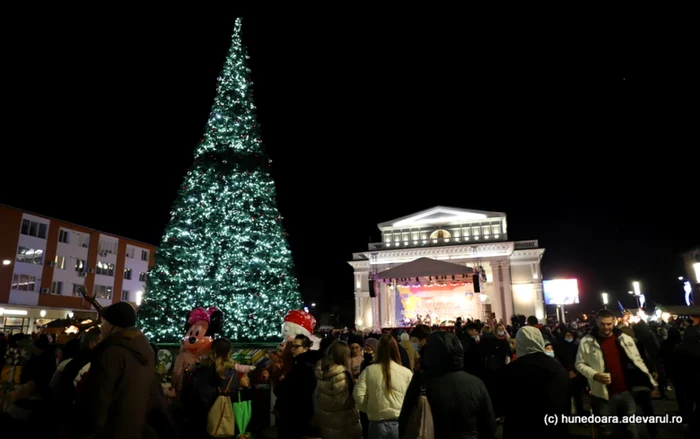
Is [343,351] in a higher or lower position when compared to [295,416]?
higher

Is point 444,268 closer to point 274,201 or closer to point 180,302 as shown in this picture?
point 274,201

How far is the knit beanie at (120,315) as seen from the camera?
328cm

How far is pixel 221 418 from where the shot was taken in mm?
5074

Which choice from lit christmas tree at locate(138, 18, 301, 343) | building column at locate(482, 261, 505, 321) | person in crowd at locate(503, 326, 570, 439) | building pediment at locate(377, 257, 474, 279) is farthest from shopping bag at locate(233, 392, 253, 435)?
building column at locate(482, 261, 505, 321)

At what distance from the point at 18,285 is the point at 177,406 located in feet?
120

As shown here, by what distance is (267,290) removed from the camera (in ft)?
45.9

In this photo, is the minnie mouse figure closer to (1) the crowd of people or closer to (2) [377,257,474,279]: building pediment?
(1) the crowd of people

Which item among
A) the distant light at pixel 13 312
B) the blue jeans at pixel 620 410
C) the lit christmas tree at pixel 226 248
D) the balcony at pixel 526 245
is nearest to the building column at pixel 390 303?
the balcony at pixel 526 245

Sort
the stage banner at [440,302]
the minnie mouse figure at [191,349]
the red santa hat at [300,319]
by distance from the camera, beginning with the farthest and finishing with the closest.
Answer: the stage banner at [440,302] → the red santa hat at [300,319] → the minnie mouse figure at [191,349]

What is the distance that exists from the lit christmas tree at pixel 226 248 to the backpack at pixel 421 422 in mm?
10592

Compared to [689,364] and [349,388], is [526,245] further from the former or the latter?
[349,388]

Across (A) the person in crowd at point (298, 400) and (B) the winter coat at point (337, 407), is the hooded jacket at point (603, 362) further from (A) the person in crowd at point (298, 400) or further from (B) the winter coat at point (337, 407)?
(A) the person in crowd at point (298, 400)

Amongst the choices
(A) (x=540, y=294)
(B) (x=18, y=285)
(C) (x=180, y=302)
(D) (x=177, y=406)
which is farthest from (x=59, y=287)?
(A) (x=540, y=294)

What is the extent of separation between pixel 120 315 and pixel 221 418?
2413 mm
